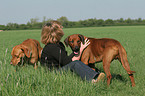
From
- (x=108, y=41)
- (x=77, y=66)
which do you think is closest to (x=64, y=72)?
(x=77, y=66)

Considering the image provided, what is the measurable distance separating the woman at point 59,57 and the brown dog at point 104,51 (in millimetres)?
165

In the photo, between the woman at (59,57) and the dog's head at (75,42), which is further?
the dog's head at (75,42)

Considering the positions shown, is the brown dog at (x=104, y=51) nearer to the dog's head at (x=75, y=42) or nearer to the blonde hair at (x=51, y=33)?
the dog's head at (x=75, y=42)

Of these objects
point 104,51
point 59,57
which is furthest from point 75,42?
point 104,51

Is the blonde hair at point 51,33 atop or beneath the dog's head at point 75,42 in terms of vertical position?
atop

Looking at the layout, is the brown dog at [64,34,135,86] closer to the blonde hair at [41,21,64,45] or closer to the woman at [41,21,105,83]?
the woman at [41,21,105,83]

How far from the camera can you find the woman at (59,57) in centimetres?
410

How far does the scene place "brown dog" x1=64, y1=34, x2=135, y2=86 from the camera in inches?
161

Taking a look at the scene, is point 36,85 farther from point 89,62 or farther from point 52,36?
point 89,62

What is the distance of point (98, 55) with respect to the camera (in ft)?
15.0

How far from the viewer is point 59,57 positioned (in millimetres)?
4258

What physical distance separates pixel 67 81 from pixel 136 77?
7.92ft

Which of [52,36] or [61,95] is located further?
[52,36]

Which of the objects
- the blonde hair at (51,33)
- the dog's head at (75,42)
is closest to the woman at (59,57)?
the blonde hair at (51,33)
